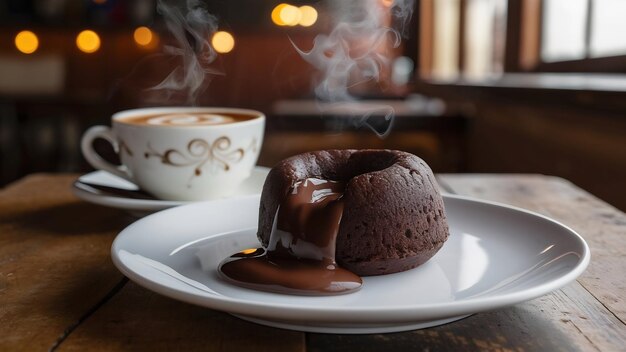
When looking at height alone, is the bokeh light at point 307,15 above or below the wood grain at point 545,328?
above

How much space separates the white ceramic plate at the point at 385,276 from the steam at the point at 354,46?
3.88 meters

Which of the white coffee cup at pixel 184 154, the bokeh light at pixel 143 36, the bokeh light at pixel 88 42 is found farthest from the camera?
the bokeh light at pixel 88 42

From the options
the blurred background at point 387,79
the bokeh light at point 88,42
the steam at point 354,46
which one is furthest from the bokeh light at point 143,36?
the steam at point 354,46

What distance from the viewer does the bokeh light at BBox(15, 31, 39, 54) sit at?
18.5 ft

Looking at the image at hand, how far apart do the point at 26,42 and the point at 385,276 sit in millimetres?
5758

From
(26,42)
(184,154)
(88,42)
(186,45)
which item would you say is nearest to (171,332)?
(184,154)

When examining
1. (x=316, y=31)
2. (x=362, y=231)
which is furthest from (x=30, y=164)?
(x=362, y=231)

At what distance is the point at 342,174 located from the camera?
73 cm

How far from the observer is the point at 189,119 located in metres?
1.13

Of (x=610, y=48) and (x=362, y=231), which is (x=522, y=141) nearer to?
(x=610, y=48)

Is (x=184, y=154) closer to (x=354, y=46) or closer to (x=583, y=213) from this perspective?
(x=583, y=213)

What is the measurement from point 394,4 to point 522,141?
11.1 ft

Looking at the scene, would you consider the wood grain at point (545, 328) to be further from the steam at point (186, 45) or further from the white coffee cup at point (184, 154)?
the steam at point (186, 45)

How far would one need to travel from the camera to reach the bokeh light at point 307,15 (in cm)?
547
